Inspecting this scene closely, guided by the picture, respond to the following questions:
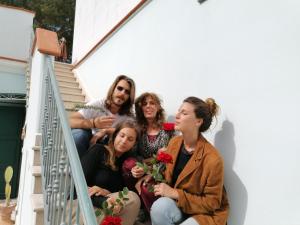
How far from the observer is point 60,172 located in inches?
62.4

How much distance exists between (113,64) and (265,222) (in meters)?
3.18

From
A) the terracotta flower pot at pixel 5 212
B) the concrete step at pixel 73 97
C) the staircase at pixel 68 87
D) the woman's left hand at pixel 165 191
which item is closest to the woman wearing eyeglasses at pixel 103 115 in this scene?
the woman's left hand at pixel 165 191

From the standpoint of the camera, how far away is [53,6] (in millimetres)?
13953

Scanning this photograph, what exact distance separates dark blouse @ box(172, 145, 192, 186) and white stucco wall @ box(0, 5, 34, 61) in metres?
6.67

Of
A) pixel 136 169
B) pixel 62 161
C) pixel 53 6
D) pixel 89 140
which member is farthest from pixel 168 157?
pixel 53 6

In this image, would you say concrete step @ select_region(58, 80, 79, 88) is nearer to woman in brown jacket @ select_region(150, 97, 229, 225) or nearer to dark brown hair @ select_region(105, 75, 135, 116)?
dark brown hair @ select_region(105, 75, 135, 116)

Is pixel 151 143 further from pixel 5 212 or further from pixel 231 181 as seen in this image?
pixel 5 212

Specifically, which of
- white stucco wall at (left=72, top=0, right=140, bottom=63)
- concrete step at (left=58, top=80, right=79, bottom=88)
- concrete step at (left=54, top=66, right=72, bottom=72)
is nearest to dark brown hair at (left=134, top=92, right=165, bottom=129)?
white stucco wall at (left=72, top=0, right=140, bottom=63)

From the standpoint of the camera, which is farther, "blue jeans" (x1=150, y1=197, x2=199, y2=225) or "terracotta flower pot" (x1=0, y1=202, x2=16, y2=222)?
"terracotta flower pot" (x1=0, y1=202, x2=16, y2=222)

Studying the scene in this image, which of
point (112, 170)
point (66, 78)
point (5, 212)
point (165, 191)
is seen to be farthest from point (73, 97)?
point (165, 191)

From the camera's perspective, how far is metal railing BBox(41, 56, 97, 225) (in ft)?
3.80

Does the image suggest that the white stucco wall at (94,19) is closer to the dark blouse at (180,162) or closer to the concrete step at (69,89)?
the concrete step at (69,89)

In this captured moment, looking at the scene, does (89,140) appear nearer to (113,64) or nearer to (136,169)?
(136,169)

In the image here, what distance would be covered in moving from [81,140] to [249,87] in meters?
1.33
